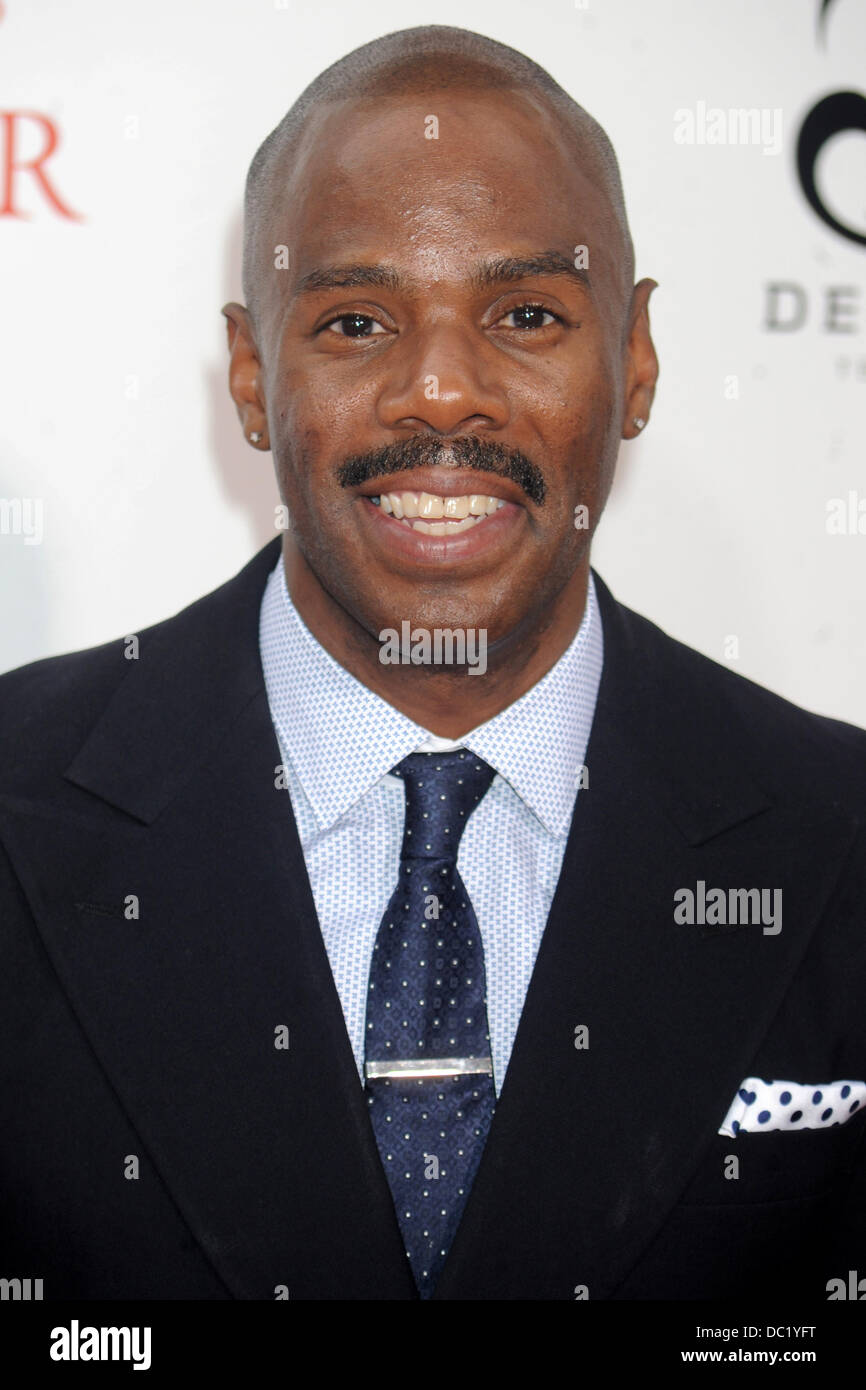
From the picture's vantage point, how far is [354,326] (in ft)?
6.23

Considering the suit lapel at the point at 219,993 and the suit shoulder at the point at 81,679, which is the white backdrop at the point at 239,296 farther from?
the suit lapel at the point at 219,993

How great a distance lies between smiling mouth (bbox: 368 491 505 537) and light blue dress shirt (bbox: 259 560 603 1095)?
0.20 metres

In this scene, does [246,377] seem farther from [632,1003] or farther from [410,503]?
[632,1003]

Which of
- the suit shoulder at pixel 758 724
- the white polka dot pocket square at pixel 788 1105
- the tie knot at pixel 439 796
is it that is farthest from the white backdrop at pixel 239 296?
the white polka dot pocket square at pixel 788 1105

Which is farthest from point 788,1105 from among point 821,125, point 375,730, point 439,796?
point 821,125

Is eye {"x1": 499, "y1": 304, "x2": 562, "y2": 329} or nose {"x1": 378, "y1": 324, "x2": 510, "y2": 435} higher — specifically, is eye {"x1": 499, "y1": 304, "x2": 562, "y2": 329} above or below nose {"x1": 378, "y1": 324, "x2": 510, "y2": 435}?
above

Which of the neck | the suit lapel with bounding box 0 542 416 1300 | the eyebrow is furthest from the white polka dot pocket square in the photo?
the eyebrow

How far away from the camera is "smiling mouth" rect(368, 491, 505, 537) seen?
186 centimetres

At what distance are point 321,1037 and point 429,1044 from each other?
0.11m

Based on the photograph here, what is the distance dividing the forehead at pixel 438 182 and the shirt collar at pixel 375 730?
44 centimetres

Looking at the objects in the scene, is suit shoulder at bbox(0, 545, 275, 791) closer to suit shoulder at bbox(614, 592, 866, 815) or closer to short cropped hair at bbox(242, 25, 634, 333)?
short cropped hair at bbox(242, 25, 634, 333)

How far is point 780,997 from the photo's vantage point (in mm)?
1850
